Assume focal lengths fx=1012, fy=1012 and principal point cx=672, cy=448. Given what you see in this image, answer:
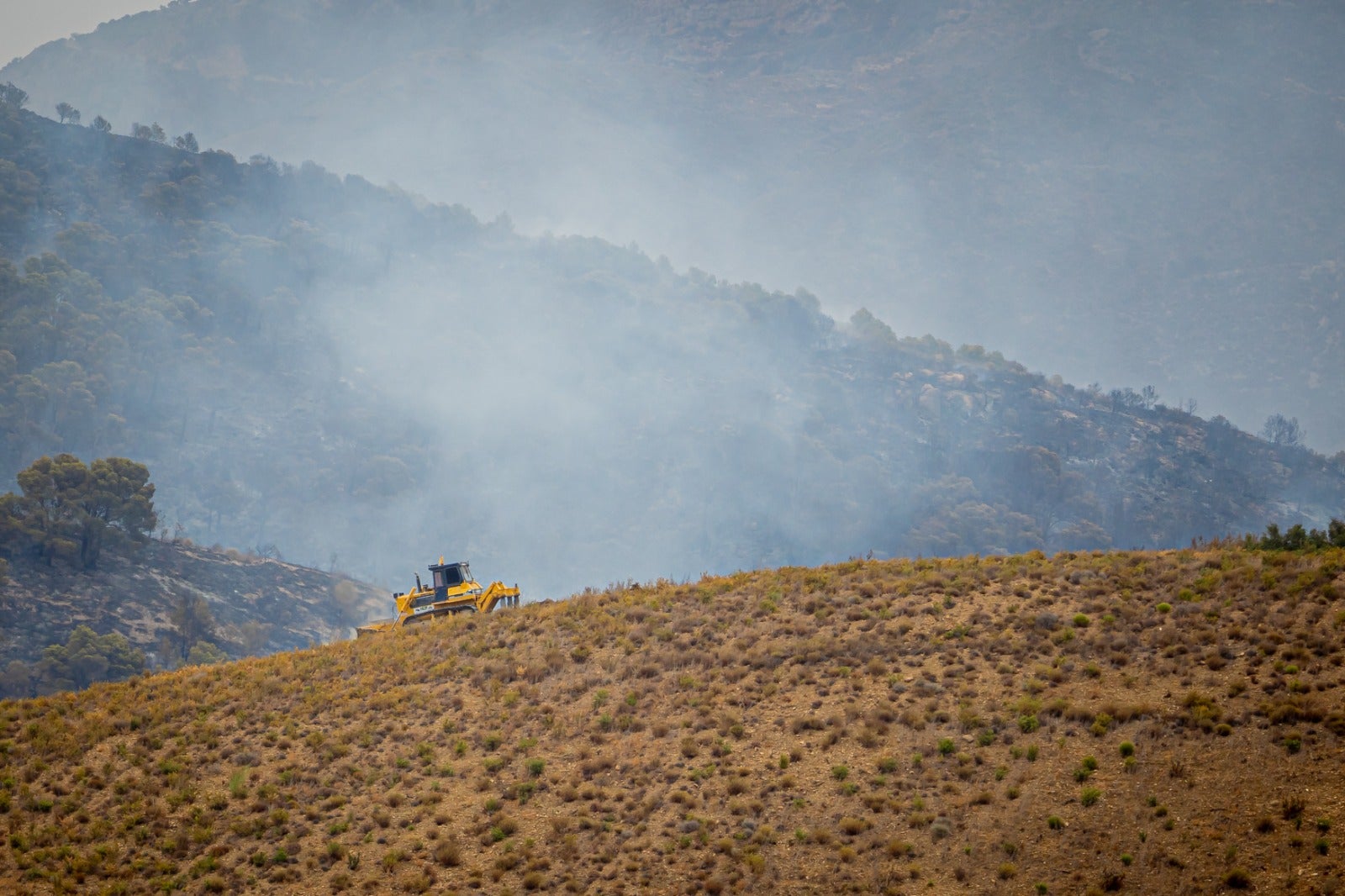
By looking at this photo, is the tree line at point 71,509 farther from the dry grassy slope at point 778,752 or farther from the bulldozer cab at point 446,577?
the dry grassy slope at point 778,752

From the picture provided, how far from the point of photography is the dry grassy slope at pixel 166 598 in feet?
394

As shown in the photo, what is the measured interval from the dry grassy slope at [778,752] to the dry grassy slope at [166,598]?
102m

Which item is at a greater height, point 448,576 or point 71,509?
point 71,509

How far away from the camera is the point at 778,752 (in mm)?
25188

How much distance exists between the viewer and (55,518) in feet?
409

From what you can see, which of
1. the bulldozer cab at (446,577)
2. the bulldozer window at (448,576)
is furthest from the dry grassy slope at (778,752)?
the bulldozer window at (448,576)

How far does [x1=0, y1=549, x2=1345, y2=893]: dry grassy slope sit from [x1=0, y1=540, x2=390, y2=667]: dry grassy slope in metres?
102

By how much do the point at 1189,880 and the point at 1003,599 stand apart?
43.2 ft

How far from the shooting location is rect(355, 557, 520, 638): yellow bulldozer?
41.1 metres

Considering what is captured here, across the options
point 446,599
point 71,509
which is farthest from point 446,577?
point 71,509

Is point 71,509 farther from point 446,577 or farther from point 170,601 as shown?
point 446,577

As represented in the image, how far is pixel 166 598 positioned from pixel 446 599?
11458 centimetres

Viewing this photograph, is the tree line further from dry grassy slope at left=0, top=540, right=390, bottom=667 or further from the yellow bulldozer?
the yellow bulldozer

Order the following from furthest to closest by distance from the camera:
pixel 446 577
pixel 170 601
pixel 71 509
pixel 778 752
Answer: pixel 170 601, pixel 71 509, pixel 446 577, pixel 778 752
